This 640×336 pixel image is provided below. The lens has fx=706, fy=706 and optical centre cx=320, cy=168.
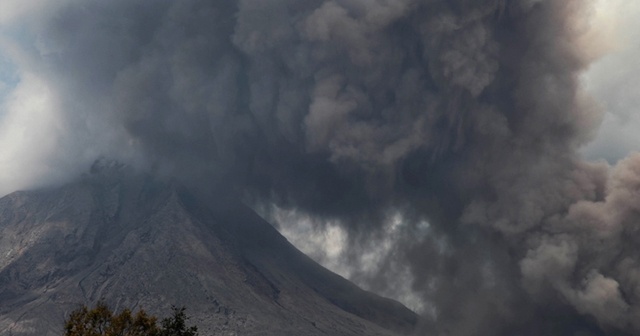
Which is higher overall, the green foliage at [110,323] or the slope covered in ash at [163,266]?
the slope covered in ash at [163,266]

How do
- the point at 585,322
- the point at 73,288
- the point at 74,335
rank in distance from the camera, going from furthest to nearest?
the point at 73,288 < the point at 585,322 < the point at 74,335

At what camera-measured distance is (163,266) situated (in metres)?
105

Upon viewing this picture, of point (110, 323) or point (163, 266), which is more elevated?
point (163, 266)

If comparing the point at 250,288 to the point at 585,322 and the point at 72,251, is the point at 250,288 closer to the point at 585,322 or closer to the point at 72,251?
the point at 72,251

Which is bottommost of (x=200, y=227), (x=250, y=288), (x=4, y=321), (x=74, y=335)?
(x=74, y=335)

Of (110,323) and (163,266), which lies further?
(163,266)

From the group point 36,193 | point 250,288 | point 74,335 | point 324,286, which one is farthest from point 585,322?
point 36,193

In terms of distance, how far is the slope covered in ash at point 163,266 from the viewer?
95.7 meters

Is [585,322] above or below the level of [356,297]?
below

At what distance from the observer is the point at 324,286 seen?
11850 cm

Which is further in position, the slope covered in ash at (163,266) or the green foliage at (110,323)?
the slope covered in ash at (163,266)

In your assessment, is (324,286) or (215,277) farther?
(324,286)

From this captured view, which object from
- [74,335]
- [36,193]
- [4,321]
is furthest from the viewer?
[36,193]

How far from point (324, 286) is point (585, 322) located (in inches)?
2679
